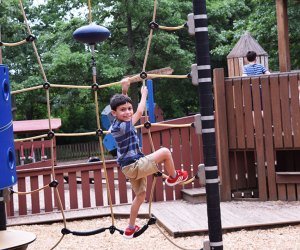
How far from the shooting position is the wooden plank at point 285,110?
783 centimetres

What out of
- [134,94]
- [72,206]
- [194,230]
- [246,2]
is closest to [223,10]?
[246,2]

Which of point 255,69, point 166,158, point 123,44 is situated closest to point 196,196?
point 255,69

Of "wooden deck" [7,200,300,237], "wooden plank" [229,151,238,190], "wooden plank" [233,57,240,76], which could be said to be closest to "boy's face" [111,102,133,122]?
"wooden deck" [7,200,300,237]

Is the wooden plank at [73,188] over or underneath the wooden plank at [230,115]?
underneath

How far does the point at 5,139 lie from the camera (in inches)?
187

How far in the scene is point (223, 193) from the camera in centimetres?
816

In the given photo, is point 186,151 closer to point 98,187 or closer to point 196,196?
point 196,196

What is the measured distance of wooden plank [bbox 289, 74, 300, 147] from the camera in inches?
307

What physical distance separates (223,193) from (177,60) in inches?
483

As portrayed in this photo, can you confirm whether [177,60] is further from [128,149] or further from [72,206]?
[128,149]

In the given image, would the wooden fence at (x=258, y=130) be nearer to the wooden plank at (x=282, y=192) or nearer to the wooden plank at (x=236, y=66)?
the wooden plank at (x=282, y=192)

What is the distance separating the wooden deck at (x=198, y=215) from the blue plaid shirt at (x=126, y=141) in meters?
1.54

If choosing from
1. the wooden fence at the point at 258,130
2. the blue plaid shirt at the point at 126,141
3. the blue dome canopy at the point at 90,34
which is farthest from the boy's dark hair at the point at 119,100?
the wooden fence at the point at 258,130

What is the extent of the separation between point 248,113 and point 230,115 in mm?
244
